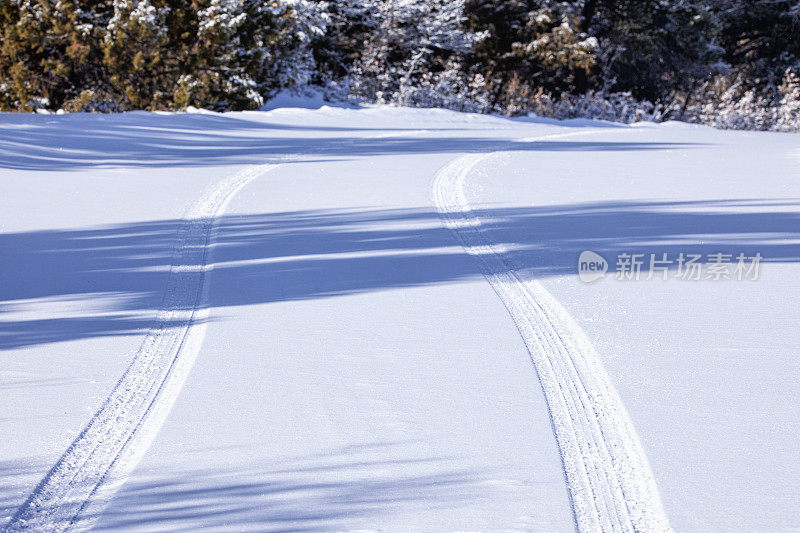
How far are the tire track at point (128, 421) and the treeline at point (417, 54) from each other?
1716 centimetres

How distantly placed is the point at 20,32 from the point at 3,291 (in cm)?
1819

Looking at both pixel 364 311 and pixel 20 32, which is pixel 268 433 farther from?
pixel 20 32

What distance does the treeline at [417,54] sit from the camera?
23266mm

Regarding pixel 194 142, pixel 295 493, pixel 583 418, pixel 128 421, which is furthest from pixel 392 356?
pixel 194 142

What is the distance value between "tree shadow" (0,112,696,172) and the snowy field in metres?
1.62

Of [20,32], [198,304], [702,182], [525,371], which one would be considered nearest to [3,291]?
[198,304]

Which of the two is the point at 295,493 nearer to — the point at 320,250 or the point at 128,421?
the point at 128,421

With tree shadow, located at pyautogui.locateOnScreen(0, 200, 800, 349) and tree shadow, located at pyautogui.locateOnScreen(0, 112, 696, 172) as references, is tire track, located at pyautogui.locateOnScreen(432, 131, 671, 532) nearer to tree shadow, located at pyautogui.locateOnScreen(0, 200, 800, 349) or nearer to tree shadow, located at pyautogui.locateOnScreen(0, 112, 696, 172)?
tree shadow, located at pyautogui.locateOnScreen(0, 200, 800, 349)

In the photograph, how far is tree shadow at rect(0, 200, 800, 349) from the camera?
641 centimetres

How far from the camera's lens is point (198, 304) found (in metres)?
6.33

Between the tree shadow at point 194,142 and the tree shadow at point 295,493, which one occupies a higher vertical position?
the tree shadow at point 295,493

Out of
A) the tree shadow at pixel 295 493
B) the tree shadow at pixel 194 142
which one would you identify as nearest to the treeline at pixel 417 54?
the tree shadow at pixel 194 142

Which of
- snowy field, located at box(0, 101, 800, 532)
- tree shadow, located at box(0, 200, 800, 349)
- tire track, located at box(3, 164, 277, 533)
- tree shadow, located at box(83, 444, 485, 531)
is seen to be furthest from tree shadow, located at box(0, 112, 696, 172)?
tree shadow, located at box(83, 444, 485, 531)

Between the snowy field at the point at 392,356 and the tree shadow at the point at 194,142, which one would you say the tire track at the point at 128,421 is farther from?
the tree shadow at the point at 194,142
